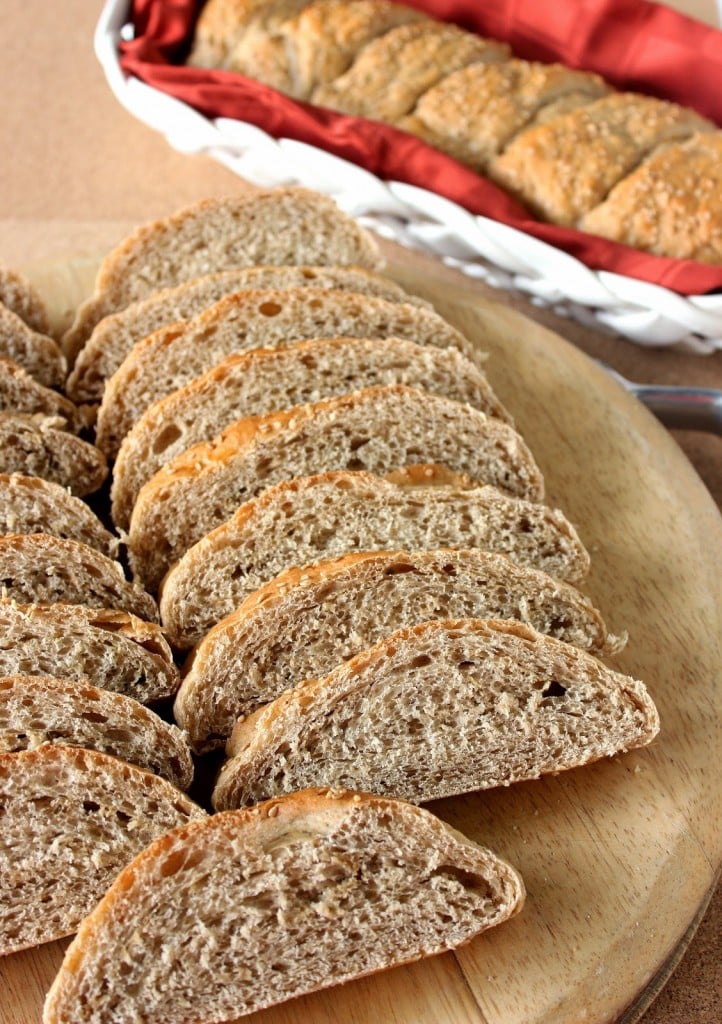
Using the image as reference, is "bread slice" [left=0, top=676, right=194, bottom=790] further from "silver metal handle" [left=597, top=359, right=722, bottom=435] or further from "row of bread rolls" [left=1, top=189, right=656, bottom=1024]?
"silver metal handle" [left=597, top=359, right=722, bottom=435]

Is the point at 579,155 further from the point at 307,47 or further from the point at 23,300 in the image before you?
the point at 23,300

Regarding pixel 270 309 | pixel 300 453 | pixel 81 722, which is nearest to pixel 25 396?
pixel 270 309

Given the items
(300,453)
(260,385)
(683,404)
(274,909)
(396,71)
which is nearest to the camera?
(274,909)

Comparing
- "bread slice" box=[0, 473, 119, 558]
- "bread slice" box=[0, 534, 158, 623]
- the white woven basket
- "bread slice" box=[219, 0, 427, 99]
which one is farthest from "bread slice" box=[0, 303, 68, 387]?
"bread slice" box=[219, 0, 427, 99]

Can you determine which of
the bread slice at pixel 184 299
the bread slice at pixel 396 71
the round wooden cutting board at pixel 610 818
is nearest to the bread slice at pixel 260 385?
the bread slice at pixel 184 299

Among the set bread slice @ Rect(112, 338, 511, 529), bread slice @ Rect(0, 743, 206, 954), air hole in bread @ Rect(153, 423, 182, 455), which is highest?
bread slice @ Rect(112, 338, 511, 529)
